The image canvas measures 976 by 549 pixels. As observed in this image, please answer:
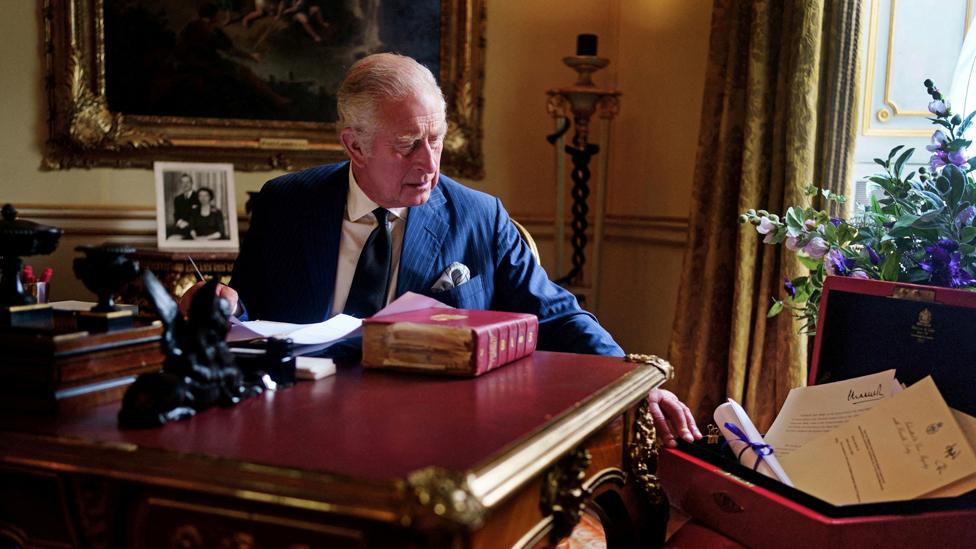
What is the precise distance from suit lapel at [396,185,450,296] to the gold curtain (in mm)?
1298

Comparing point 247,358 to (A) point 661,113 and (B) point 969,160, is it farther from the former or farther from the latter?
(A) point 661,113

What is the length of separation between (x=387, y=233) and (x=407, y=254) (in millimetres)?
79

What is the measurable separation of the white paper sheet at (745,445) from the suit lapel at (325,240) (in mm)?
1017

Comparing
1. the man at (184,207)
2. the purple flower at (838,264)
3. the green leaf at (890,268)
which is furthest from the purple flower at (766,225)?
the man at (184,207)

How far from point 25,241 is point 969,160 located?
5.29 ft

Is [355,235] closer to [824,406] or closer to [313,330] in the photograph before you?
[313,330]

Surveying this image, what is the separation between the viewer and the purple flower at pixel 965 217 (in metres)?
1.59

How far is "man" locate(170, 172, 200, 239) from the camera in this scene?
12.5ft

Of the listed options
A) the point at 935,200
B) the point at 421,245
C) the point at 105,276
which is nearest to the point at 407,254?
the point at 421,245

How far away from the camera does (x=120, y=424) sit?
103 cm

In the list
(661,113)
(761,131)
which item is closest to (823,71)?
(761,131)

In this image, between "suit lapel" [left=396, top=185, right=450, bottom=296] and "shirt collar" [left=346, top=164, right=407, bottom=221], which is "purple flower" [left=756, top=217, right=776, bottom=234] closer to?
"suit lapel" [left=396, top=185, right=450, bottom=296]

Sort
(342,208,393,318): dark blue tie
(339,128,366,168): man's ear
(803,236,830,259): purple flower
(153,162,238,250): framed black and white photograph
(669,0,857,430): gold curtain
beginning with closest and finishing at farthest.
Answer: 1. (803,236,830,259): purple flower
2. (342,208,393,318): dark blue tie
3. (339,128,366,168): man's ear
4. (669,0,857,430): gold curtain
5. (153,162,238,250): framed black and white photograph

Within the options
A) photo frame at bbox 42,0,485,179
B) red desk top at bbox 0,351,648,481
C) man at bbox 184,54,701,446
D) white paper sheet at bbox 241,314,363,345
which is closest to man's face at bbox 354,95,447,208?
man at bbox 184,54,701,446
